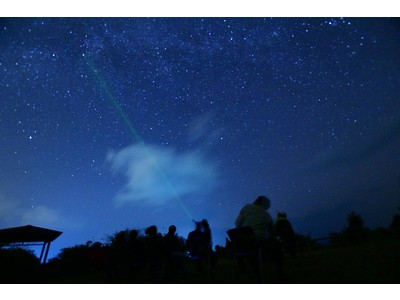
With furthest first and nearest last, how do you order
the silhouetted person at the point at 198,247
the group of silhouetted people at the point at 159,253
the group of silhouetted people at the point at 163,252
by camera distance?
the silhouetted person at the point at 198,247 < the group of silhouetted people at the point at 159,253 < the group of silhouetted people at the point at 163,252

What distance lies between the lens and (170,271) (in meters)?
6.36

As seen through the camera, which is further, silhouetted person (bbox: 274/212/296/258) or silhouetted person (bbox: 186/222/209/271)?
silhouetted person (bbox: 274/212/296/258)

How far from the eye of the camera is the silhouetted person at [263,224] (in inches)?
166

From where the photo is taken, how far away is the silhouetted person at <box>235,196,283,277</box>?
13.8 feet

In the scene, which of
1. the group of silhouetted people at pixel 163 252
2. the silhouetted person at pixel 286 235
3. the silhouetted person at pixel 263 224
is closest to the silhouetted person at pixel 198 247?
the group of silhouetted people at pixel 163 252

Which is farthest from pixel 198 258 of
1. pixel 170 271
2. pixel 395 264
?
pixel 395 264

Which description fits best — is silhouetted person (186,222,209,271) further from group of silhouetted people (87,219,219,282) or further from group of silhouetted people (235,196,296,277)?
group of silhouetted people (235,196,296,277)

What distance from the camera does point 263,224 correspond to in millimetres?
4520

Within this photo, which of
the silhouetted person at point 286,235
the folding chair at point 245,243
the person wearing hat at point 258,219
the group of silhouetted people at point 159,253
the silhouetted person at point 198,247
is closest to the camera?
the folding chair at point 245,243

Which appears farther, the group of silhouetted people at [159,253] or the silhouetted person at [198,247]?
the silhouetted person at [198,247]

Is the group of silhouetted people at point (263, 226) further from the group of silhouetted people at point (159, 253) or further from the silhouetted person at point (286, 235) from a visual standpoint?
the silhouetted person at point (286, 235)

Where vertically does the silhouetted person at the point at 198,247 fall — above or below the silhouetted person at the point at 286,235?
below

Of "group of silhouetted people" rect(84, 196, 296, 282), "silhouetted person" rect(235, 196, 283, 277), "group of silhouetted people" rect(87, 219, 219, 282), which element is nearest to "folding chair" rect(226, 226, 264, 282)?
"silhouetted person" rect(235, 196, 283, 277)
